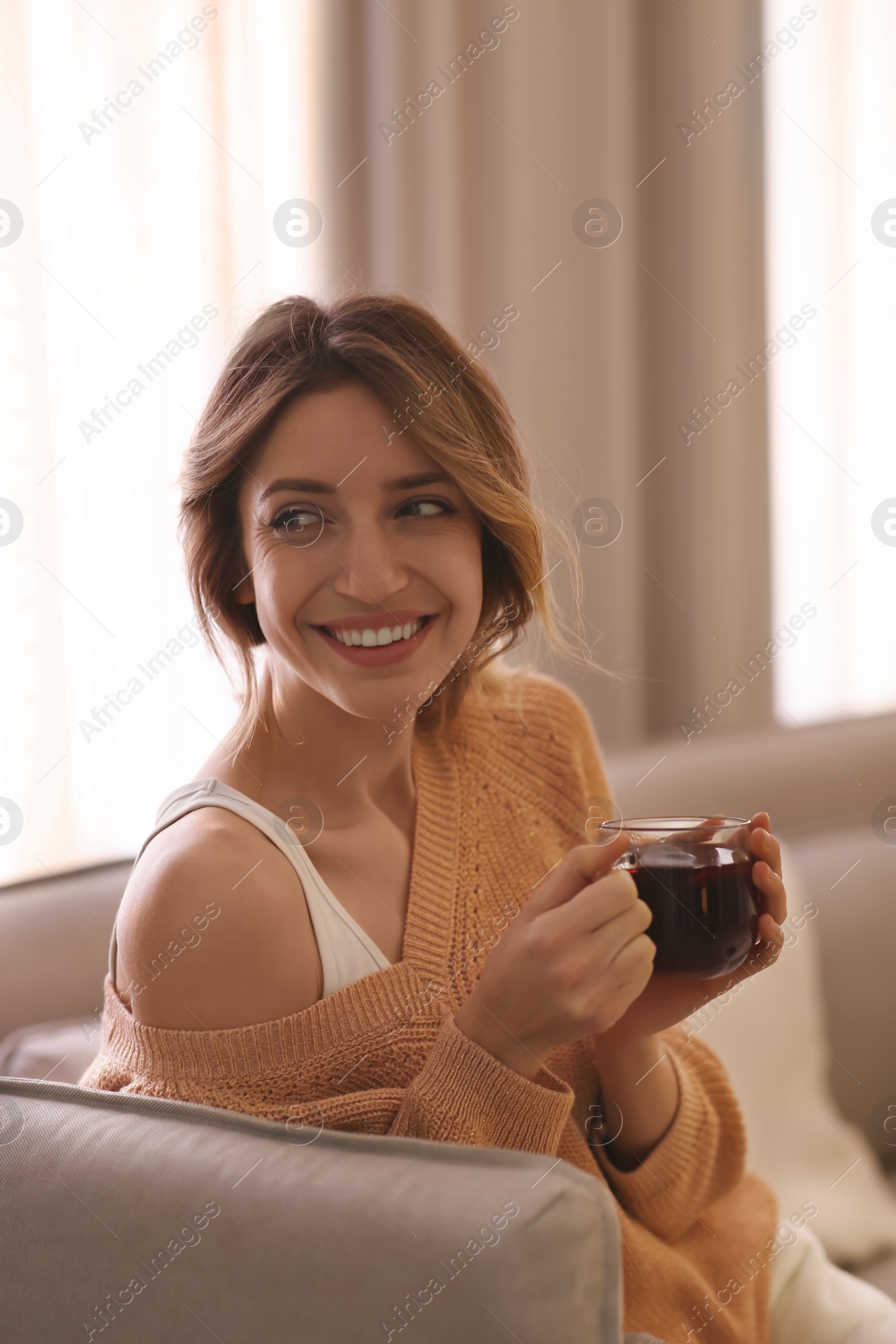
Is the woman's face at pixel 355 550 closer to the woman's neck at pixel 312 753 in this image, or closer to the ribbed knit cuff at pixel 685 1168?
the woman's neck at pixel 312 753

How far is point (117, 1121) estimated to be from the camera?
2.85ft

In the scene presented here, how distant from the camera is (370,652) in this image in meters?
1.12

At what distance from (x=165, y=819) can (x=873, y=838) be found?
4.78ft

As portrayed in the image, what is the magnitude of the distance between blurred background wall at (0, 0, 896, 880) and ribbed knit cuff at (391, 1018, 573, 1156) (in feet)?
2.89

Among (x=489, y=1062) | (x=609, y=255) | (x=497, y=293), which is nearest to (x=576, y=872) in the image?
(x=489, y=1062)

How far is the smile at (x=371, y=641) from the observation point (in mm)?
1121

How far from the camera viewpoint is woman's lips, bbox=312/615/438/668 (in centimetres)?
112

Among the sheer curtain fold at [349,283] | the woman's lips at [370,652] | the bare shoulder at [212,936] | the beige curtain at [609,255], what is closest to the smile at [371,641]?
the woman's lips at [370,652]

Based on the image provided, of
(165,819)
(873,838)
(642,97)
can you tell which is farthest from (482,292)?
(165,819)

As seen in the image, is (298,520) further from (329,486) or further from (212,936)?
(212,936)

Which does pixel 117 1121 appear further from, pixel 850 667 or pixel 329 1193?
pixel 850 667

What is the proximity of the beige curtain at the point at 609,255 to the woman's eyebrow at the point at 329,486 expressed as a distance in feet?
4.12

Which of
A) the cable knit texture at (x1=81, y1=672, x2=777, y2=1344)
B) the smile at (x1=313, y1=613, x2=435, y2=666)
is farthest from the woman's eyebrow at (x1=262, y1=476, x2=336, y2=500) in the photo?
the cable knit texture at (x1=81, y1=672, x2=777, y2=1344)

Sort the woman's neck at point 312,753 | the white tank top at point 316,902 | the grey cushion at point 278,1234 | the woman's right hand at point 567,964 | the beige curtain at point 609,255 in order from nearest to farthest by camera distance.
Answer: the grey cushion at point 278,1234 → the woman's right hand at point 567,964 → the white tank top at point 316,902 → the woman's neck at point 312,753 → the beige curtain at point 609,255
